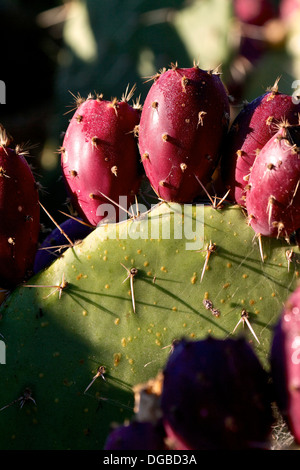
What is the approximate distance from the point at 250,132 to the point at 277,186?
A: 193 mm

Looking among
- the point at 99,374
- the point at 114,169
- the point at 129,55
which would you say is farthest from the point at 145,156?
the point at 129,55

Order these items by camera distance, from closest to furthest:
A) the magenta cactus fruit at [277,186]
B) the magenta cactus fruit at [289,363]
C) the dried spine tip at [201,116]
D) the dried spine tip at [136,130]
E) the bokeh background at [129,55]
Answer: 1. the magenta cactus fruit at [289,363]
2. the magenta cactus fruit at [277,186]
3. the dried spine tip at [201,116]
4. the dried spine tip at [136,130]
5. the bokeh background at [129,55]

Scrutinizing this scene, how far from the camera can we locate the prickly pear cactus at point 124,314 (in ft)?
3.94

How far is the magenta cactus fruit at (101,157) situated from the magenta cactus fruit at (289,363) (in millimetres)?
640

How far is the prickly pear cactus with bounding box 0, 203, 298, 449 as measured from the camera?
120cm

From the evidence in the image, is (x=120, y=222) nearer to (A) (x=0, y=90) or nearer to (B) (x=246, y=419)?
(B) (x=246, y=419)

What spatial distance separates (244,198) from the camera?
4.15 ft

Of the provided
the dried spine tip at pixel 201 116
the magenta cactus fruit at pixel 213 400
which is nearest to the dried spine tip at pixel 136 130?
the dried spine tip at pixel 201 116

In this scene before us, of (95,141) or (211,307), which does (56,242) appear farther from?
(211,307)

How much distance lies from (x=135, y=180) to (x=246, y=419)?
2.38 feet

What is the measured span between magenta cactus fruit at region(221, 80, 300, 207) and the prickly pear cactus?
0.30 feet

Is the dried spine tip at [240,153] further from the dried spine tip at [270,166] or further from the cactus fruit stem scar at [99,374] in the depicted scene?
the cactus fruit stem scar at [99,374]

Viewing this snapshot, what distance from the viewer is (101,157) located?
4.30ft

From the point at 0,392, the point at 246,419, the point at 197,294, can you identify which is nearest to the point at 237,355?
the point at 246,419
